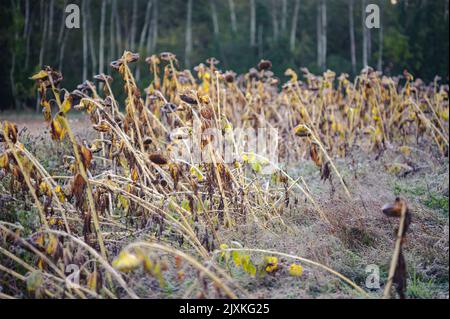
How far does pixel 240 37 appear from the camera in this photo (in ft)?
53.1

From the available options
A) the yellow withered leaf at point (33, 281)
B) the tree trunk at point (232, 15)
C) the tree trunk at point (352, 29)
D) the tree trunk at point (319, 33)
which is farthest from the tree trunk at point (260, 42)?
the yellow withered leaf at point (33, 281)

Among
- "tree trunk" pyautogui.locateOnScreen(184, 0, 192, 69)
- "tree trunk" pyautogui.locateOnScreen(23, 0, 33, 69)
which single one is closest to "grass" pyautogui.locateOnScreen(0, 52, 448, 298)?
"tree trunk" pyautogui.locateOnScreen(23, 0, 33, 69)

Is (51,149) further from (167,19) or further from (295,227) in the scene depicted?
(167,19)

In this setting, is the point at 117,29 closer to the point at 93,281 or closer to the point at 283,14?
the point at 283,14

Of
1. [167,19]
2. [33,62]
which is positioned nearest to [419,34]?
[167,19]

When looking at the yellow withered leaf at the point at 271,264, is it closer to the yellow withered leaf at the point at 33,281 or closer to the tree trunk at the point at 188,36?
the yellow withered leaf at the point at 33,281

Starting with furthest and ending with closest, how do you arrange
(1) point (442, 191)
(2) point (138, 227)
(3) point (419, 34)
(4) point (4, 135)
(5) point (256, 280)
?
(3) point (419, 34)
(1) point (442, 191)
(2) point (138, 227)
(5) point (256, 280)
(4) point (4, 135)

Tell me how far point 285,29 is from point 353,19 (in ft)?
7.96

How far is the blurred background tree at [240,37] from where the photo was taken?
10078 millimetres

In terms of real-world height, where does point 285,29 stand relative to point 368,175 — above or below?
above

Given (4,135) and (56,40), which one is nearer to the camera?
(4,135)

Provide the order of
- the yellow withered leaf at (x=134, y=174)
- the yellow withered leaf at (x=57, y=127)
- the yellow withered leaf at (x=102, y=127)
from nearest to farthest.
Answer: the yellow withered leaf at (x=57, y=127), the yellow withered leaf at (x=102, y=127), the yellow withered leaf at (x=134, y=174)

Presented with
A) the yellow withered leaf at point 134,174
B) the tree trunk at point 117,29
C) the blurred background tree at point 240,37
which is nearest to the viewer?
the yellow withered leaf at point 134,174

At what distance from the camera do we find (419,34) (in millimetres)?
12977
